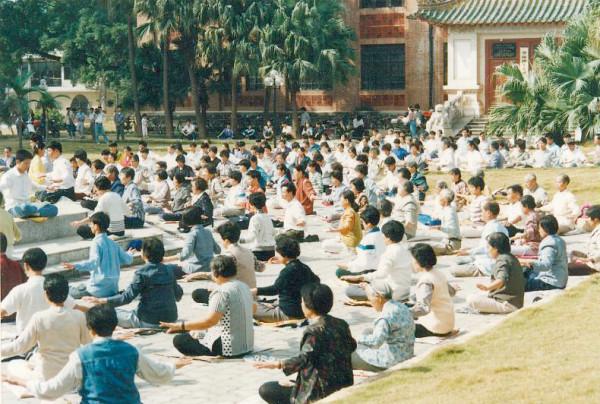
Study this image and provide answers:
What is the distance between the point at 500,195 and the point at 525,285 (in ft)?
36.1

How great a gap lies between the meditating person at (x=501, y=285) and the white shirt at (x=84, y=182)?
1172cm

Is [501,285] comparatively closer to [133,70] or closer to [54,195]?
[54,195]

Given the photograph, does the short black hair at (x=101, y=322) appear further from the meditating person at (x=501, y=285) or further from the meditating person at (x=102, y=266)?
the meditating person at (x=501, y=285)

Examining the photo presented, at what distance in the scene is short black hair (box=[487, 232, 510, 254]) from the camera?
12.0 m

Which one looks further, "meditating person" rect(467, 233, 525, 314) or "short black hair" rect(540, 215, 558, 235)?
"short black hair" rect(540, 215, 558, 235)

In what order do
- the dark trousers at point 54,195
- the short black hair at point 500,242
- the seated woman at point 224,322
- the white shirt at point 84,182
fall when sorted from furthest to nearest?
the white shirt at point 84,182 < the dark trousers at point 54,195 < the short black hair at point 500,242 < the seated woman at point 224,322

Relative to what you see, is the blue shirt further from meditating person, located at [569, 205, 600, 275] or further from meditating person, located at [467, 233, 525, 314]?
meditating person, located at [569, 205, 600, 275]

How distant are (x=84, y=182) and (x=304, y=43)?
71.5 feet

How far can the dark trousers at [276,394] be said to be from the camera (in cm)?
875

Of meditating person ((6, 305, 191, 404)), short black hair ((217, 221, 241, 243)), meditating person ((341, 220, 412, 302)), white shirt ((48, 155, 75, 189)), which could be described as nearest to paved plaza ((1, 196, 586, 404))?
meditating person ((341, 220, 412, 302))

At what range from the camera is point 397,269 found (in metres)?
12.3

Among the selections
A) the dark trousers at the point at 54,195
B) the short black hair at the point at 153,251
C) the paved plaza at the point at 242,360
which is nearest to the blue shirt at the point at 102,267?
the paved plaza at the point at 242,360

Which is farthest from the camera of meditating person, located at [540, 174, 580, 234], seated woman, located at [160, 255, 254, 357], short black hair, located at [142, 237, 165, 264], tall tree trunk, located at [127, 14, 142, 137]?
tall tree trunk, located at [127, 14, 142, 137]

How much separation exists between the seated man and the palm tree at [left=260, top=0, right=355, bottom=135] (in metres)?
26.0
